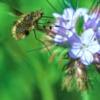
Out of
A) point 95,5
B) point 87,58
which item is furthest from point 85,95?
point 95,5

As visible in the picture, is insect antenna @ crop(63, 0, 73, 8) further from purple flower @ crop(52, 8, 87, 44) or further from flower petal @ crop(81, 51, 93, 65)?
flower petal @ crop(81, 51, 93, 65)

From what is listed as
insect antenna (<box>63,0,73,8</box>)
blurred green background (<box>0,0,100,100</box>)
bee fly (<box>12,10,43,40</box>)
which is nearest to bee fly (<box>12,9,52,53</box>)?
bee fly (<box>12,10,43,40</box>)

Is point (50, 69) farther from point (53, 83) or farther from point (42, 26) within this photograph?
point (42, 26)

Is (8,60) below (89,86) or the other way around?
the other way around

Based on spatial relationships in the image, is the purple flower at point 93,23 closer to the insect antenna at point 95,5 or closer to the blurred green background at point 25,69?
the insect antenna at point 95,5

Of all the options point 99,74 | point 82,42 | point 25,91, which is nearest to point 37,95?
point 25,91
